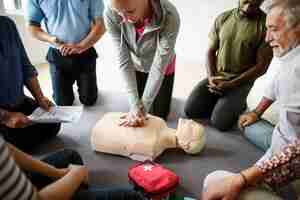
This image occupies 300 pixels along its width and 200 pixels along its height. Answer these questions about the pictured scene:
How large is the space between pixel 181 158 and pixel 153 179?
371 mm

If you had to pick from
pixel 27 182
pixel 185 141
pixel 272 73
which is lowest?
pixel 185 141

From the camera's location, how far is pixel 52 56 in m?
1.96

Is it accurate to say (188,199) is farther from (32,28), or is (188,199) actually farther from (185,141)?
(32,28)

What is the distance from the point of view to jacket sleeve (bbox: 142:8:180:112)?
4.87ft

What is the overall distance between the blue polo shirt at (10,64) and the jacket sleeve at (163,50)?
0.61 meters

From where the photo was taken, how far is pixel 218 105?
6.18 feet

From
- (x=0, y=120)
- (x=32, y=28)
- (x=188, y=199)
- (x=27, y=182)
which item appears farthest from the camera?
(x=32, y=28)

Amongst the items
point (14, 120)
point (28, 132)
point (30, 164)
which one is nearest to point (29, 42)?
point (28, 132)

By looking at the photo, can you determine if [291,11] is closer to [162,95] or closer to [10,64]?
[162,95]

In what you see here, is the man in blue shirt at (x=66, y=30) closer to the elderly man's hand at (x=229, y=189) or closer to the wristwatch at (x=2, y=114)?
the wristwatch at (x=2, y=114)

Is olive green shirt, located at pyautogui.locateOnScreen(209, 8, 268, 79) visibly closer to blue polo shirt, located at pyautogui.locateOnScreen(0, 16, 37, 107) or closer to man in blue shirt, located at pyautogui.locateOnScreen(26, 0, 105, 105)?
man in blue shirt, located at pyautogui.locateOnScreen(26, 0, 105, 105)

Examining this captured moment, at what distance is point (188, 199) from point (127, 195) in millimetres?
371

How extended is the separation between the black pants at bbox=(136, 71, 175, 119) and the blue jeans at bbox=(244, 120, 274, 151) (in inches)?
20.0

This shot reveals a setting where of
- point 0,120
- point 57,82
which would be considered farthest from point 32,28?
point 0,120
